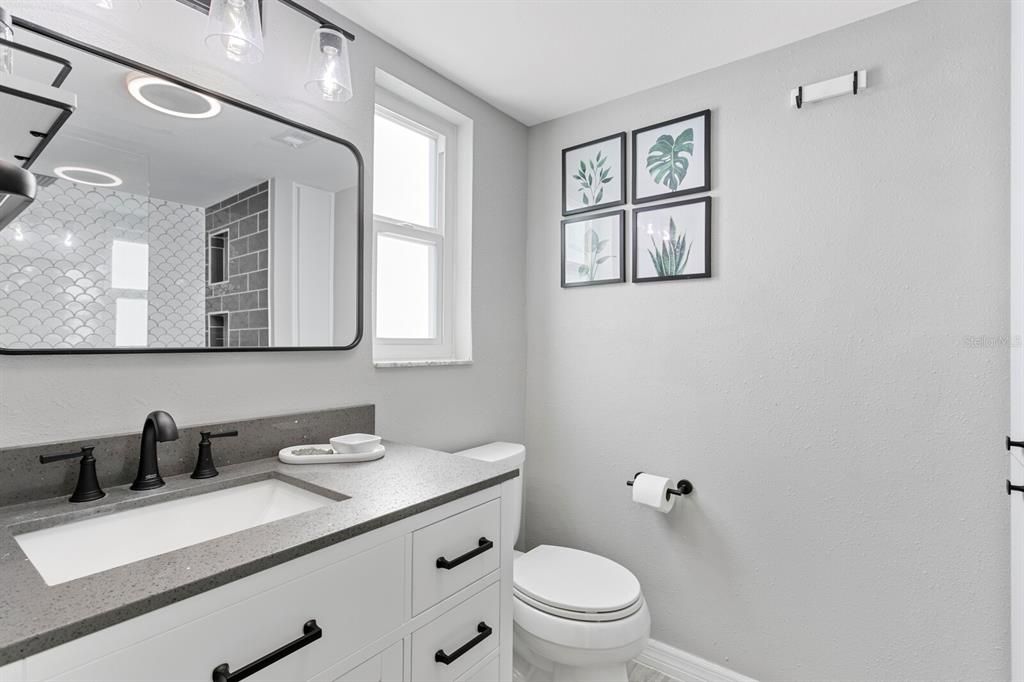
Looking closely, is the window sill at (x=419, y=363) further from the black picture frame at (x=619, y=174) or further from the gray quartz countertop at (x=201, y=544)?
the black picture frame at (x=619, y=174)

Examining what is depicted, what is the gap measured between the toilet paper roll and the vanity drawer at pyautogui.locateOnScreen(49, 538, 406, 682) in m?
1.19

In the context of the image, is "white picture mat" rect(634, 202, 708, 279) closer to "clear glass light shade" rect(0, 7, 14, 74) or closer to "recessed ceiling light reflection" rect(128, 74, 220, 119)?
"recessed ceiling light reflection" rect(128, 74, 220, 119)

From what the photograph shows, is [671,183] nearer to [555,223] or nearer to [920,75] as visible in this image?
[555,223]

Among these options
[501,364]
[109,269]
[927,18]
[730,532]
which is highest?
[927,18]

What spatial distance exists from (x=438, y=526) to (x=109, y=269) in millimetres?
945

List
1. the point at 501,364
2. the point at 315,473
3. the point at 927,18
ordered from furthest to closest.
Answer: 1. the point at 501,364
2. the point at 927,18
3. the point at 315,473

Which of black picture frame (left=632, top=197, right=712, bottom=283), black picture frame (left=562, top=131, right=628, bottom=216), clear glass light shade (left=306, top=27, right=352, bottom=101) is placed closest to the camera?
clear glass light shade (left=306, top=27, right=352, bottom=101)

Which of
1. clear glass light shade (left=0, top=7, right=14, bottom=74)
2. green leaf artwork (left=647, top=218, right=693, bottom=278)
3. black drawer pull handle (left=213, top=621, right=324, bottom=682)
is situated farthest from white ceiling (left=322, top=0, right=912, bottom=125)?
black drawer pull handle (left=213, top=621, right=324, bottom=682)

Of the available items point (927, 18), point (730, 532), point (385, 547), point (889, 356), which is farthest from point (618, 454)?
point (927, 18)

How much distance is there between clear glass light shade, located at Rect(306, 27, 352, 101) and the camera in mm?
1334

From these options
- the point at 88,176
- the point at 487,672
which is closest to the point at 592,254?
the point at 487,672

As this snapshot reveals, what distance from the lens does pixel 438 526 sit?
113 centimetres

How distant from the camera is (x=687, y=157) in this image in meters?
1.99

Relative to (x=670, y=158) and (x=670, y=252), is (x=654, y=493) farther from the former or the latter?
(x=670, y=158)
